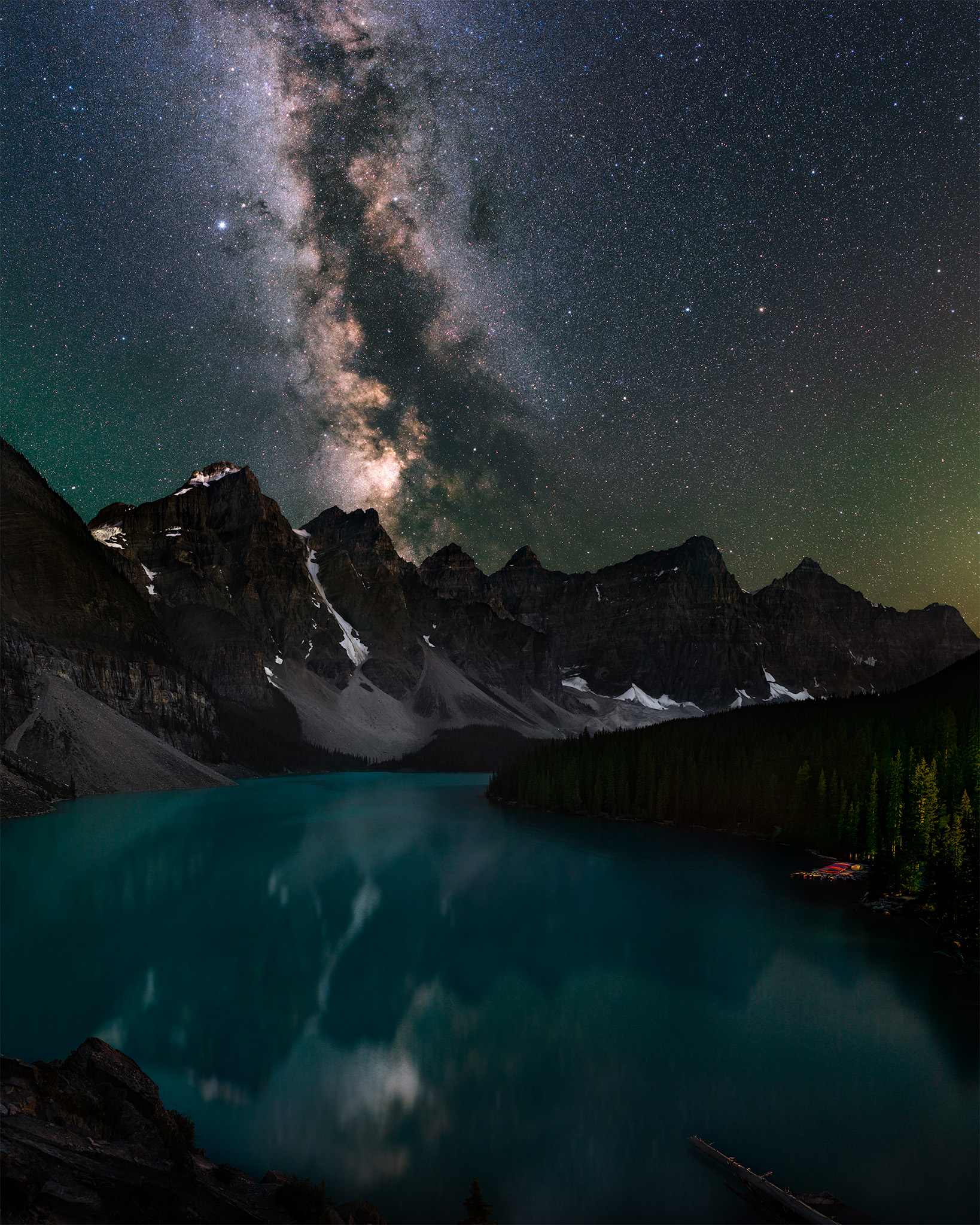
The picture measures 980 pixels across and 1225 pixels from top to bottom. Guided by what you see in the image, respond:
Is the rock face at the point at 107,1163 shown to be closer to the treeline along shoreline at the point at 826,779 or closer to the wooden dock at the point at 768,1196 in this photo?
the wooden dock at the point at 768,1196

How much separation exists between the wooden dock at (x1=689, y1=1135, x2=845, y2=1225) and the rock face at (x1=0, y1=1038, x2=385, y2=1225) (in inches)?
267

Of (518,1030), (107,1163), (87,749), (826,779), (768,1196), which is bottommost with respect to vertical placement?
(518,1030)

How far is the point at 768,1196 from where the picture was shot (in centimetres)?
1234

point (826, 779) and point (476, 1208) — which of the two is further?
point (826, 779)

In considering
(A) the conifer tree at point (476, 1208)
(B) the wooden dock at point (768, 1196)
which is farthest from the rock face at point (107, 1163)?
(B) the wooden dock at point (768, 1196)

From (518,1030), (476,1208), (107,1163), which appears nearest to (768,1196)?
(476,1208)

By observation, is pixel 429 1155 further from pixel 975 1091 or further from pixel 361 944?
pixel 361 944

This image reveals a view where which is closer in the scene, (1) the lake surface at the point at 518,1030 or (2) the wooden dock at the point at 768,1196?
(2) the wooden dock at the point at 768,1196

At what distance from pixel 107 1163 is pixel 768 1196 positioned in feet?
36.7

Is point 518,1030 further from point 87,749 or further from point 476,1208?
point 87,749

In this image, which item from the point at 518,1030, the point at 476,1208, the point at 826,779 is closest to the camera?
the point at 476,1208

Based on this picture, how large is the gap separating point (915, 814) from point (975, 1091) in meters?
25.8

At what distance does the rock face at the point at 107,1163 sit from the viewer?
9078 mm

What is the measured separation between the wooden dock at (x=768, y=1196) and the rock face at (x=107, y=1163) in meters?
6.78
